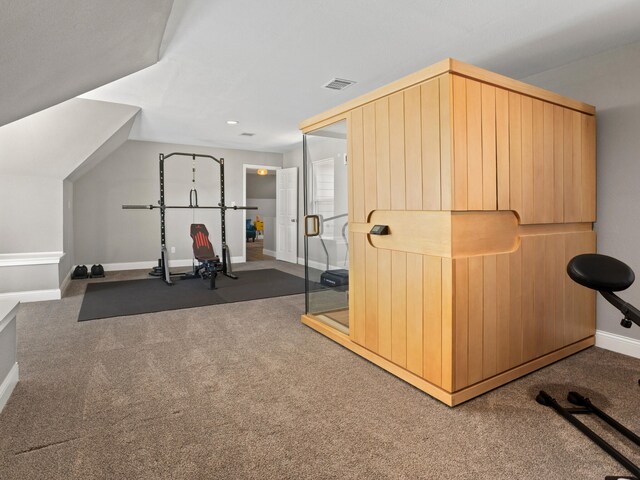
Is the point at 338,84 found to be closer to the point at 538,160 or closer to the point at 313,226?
the point at 313,226

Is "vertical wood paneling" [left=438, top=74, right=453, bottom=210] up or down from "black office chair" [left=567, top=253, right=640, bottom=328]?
up

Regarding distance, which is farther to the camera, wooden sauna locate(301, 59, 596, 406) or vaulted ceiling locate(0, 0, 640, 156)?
wooden sauna locate(301, 59, 596, 406)

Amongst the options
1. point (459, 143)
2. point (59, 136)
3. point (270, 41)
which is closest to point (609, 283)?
point (459, 143)

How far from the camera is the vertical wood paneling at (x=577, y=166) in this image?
2.77 meters

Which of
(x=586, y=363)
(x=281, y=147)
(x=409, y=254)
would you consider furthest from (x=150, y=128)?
(x=586, y=363)

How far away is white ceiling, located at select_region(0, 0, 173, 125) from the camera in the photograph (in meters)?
1.55

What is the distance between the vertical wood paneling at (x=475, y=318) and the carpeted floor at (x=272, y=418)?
0.19m

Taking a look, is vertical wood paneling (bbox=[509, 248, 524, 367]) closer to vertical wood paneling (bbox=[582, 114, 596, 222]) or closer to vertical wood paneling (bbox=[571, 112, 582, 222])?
vertical wood paneling (bbox=[571, 112, 582, 222])

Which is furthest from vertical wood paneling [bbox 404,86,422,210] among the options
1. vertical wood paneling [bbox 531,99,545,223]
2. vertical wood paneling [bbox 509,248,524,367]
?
vertical wood paneling [bbox 531,99,545,223]

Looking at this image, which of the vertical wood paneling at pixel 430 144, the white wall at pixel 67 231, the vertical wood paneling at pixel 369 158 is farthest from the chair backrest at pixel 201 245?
the vertical wood paneling at pixel 430 144

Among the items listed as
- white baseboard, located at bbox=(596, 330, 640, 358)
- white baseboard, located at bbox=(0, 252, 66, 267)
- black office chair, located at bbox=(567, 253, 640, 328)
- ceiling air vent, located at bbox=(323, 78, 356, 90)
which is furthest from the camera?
white baseboard, located at bbox=(0, 252, 66, 267)

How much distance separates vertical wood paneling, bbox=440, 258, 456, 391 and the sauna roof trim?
1047 mm

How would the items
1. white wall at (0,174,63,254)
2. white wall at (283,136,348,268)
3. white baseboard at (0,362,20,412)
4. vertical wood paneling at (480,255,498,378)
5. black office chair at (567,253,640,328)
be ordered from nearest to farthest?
black office chair at (567,253,640,328)
white baseboard at (0,362,20,412)
vertical wood paneling at (480,255,498,378)
white wall at (283,136,348,268)
white wall at (0,174,63,254)

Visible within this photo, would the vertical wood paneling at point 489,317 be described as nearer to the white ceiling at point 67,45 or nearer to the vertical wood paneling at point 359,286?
the vertical wood paneling at point 359,286
